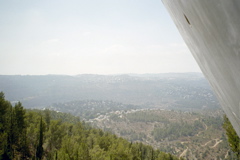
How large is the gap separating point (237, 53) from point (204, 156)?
101713 mm

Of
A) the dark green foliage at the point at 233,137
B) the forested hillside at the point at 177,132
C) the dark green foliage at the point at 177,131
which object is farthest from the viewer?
the dark green foliage at the point at 177,131

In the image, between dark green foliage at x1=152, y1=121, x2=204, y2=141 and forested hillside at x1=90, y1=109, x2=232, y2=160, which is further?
dark green foliage at x1=152, y1=121, x2=204, y2=141

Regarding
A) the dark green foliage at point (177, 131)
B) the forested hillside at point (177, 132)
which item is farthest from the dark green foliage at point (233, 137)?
the dark green foliage at point (177, 131)

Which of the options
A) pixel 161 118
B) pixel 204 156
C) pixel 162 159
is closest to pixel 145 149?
pixel 162 159

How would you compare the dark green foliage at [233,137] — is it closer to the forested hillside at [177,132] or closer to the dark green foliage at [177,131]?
the forested hillside at [177,132]

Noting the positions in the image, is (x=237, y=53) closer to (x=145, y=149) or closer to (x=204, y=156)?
(x=145, y=149)

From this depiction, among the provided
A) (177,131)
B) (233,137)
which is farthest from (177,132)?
(233,137)

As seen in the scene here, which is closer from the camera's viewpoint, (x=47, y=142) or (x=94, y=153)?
(x=94, y=153)

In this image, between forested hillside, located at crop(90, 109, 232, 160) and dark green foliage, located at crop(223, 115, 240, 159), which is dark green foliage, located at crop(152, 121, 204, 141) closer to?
forested hillside, located at crop(90, 109, 232, 160)

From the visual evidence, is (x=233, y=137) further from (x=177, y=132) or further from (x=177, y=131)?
(x=177, y=131)

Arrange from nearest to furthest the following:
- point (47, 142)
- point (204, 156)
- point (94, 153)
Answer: point (94, 153), point (47, 142), point (204, 156)

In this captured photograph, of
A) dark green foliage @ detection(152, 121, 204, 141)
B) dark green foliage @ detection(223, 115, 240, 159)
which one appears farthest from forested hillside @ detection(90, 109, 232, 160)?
dark green foliage @ detection(223, 115, 240, 159)

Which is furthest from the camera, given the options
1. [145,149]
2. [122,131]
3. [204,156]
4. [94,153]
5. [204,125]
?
[122,131]

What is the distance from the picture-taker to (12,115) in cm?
2823
